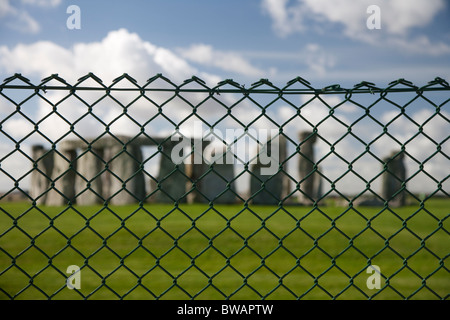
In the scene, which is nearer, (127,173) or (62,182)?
(127,173)

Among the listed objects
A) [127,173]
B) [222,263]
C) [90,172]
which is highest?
[90,172]

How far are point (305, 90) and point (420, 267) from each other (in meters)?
3.90

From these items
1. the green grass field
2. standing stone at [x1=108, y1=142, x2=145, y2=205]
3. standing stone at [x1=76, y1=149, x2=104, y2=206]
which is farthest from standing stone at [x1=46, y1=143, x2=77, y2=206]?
the green grass field

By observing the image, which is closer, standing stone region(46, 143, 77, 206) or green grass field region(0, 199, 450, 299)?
green grass field region(0, 199, 450, 299)

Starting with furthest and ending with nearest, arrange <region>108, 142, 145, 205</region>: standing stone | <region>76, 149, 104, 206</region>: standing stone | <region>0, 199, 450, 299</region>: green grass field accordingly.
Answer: <region>76, 149, 104, 206</region>: standing stone < <region>108, 142, 145, 205</region>: standing stone < <region>0, 199, 450, 299</region>: green grass field

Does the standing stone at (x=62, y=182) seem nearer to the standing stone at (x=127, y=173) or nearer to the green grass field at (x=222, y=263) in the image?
the standing stone at (x=127, y=173)

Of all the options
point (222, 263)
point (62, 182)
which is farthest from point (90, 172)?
point (222, 263)

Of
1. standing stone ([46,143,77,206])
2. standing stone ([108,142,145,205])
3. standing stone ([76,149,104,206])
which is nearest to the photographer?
standing stone ([108,142,145,205])

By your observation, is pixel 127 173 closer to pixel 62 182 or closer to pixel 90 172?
pixel 90 172

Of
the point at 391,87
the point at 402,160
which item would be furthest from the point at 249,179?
the point at 391,87

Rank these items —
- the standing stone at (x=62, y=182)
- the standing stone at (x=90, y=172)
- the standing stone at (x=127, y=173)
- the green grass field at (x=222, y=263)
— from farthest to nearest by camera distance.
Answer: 1. the standing stone at (x=62, y=182)
2. the standing stone at (x=90, y=172)
3. the standing stone at (x=127, y=173)
4. the green grass field at (x=222, y=263)

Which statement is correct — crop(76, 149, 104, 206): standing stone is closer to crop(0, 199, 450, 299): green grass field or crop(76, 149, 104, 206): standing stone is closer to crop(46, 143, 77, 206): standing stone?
crop(46, 143, 77, 206): standing stone

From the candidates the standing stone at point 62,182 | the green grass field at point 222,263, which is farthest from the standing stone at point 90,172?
the green grass field at point 222,263
